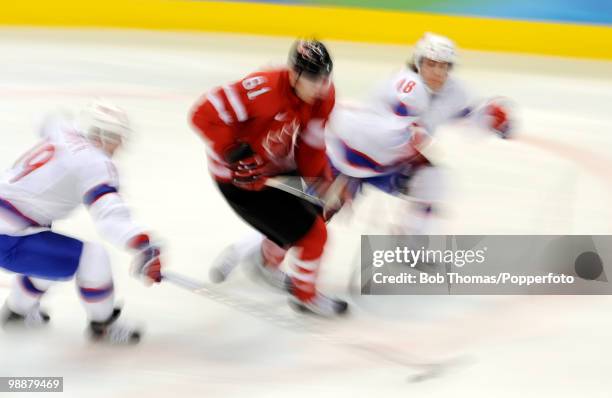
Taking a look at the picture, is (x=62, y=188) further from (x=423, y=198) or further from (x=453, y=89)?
(x=453, y=89)

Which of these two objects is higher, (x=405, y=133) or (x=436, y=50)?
(x=436, y=50)

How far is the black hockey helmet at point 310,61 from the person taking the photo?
9.12ft

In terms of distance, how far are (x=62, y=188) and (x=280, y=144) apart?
74 cm

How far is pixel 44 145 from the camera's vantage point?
268 centimetres

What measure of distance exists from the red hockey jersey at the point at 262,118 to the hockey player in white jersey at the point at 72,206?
0.98 feet

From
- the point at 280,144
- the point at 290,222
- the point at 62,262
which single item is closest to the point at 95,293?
the point at 62,262

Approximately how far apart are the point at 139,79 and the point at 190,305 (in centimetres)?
322

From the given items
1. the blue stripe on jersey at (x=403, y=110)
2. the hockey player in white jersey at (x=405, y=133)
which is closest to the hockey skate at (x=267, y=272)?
the hockey player in white jersey at (x=405, y=133)

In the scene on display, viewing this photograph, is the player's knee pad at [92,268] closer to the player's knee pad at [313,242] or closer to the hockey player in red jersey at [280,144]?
the hockey player in red jersey at [280,144]

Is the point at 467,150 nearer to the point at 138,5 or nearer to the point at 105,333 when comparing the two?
the point at 105,333

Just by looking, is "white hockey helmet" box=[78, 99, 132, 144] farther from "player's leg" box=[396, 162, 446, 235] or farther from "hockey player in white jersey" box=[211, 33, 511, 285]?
"player's leg" box=[396, 162, 446, 235]

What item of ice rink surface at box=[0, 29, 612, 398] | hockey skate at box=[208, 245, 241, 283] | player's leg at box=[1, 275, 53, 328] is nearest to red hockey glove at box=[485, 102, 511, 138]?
ice rink surface at box=[0, 29, 612, 398]

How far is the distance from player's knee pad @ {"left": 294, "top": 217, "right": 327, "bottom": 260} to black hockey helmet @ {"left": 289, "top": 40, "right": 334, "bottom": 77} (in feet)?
1.62

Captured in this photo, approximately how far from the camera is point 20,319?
2938 mm
